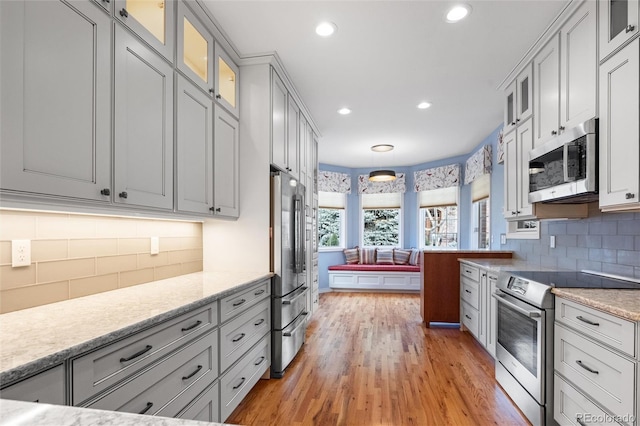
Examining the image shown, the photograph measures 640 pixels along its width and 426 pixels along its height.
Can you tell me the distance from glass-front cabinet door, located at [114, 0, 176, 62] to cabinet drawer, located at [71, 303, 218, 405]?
1.45m

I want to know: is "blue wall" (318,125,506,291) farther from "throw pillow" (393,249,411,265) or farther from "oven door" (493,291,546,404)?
"oven door" (493,291,546,404)

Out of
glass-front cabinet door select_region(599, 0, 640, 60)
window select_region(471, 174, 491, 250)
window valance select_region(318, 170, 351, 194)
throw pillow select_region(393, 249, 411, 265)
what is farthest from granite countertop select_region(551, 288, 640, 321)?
window valance select_region(318, 170, 351, 194)

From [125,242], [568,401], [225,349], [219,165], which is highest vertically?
[219,165]

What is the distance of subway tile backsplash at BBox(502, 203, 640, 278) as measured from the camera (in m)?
2.15

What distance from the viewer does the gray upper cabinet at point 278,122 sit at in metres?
2.83

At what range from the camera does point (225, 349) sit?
1.93 metres

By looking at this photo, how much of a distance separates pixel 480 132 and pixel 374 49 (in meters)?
2.91

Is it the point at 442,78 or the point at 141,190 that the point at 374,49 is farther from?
the point at 141,190

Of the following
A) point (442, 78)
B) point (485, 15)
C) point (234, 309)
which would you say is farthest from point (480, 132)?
point (234, 309)

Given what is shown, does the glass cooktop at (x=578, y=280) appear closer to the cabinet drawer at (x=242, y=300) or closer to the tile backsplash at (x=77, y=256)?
the cabinet drawer at (x=242, y=300)

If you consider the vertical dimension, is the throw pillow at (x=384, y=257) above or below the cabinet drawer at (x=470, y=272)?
below

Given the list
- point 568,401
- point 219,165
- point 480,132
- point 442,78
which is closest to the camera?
point 568,401

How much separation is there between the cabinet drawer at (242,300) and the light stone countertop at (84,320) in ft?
0.23

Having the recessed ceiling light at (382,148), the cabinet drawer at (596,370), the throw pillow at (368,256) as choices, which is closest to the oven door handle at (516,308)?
the cabinet drawer at (596,370)
